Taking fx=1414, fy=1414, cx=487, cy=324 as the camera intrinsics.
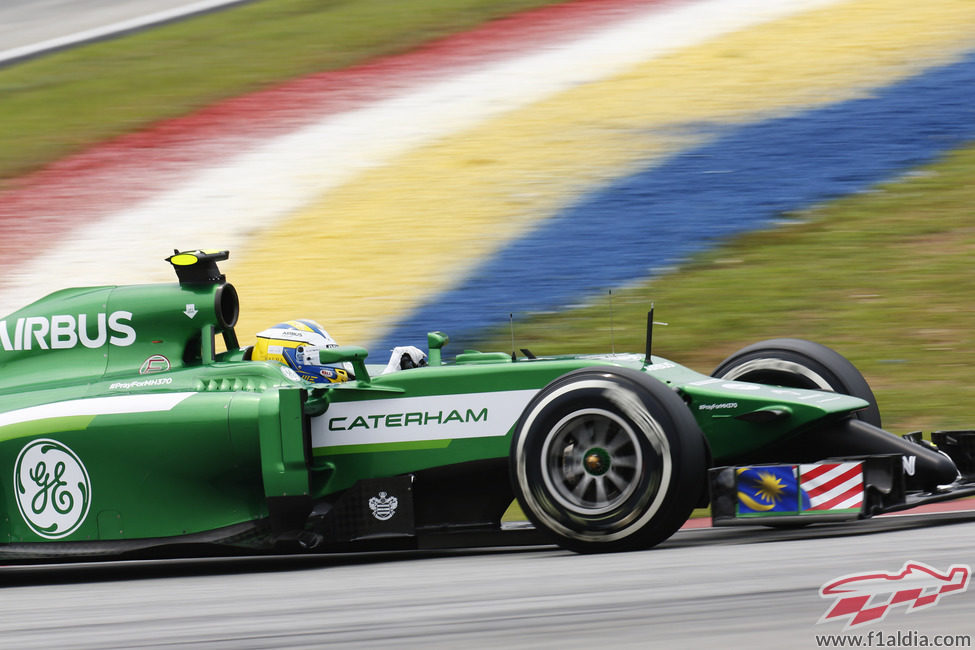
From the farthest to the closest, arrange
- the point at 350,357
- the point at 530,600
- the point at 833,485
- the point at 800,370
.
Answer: the point at 800,370 → the point at 350,357 → the point at 833,485 → the point at 530,600

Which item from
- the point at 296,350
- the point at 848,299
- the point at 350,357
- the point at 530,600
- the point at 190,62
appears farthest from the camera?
the point at 190,62

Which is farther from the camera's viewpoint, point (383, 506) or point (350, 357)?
point (350, 357)

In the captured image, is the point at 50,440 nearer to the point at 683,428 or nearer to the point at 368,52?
the point at 683,428

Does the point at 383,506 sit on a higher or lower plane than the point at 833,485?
lower

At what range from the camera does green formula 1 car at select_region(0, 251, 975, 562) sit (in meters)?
5.88

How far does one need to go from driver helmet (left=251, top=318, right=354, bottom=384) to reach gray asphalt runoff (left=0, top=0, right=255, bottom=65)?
43.2 feet

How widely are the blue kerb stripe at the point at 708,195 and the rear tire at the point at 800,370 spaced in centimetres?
404

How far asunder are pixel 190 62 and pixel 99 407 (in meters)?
11.8

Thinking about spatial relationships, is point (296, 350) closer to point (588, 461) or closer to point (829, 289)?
point (588, 461)

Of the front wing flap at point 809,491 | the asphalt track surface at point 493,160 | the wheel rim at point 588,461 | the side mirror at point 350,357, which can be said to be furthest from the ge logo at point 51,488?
the asphalt track surface at point 493,160

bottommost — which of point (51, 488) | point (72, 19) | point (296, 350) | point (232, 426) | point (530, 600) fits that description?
point (530, 600)

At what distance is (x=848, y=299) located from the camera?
1123cm

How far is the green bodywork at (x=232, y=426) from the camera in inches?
248

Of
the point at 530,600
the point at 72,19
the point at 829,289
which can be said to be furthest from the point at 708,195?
the point at 72,19
